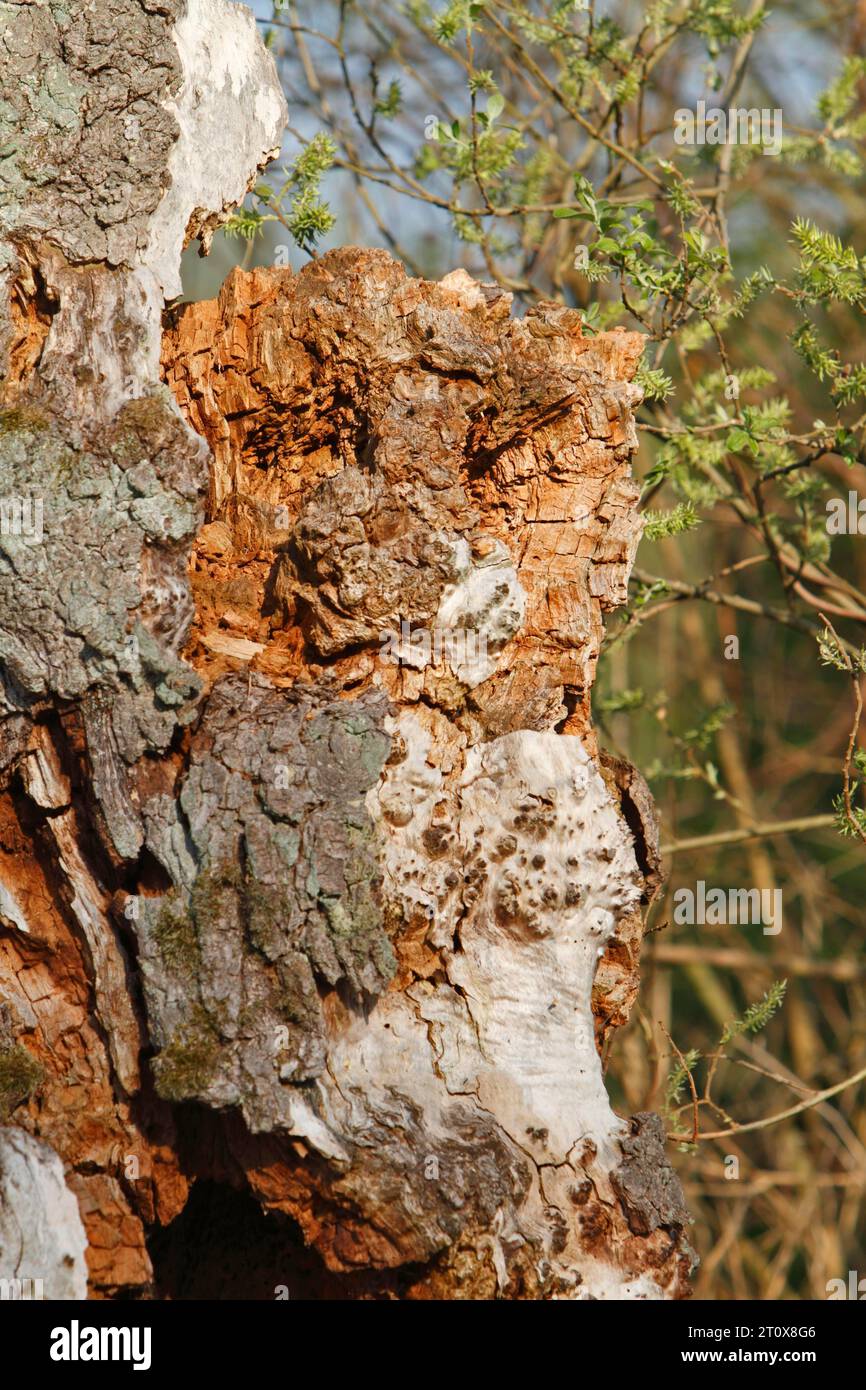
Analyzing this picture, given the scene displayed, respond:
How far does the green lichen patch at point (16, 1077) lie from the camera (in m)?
2.09

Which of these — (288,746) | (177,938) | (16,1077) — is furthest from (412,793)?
(16,1077)

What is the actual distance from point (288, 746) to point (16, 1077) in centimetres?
77

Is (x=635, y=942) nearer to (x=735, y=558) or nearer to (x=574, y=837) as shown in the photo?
(x=574, y=837)

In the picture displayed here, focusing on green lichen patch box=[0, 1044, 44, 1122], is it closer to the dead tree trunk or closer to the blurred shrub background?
the dead tree trunk

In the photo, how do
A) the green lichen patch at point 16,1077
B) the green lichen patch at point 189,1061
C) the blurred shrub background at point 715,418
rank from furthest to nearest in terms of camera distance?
the blurred shrub background at point 715,418, the green lichen patch at point 16,1077, the green lichen patch at point 189,1061

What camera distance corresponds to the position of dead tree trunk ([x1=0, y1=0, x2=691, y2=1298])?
6.70 feet

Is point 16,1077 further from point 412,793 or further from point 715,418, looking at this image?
point 715,418

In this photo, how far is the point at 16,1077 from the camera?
212 cm

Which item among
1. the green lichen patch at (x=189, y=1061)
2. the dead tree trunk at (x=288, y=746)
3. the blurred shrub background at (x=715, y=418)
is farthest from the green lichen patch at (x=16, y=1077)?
the blurred shrub background at (x=715, y=418)

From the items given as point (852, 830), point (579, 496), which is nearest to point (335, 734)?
A: point (579, 496)

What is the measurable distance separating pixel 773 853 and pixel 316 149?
5818mm

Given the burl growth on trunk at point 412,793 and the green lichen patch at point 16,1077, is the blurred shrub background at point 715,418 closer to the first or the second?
the burl growth on trunk at point 412,793

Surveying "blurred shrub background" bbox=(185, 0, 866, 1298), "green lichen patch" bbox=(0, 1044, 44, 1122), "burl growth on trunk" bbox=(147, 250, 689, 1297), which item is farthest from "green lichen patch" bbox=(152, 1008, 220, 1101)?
"blurred shrub background" bbox=(185, 0, 866, 1298)

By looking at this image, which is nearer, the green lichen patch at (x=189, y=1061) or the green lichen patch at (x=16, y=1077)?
the green lichen patch at (x=189, y=1061)
